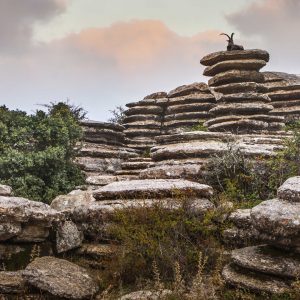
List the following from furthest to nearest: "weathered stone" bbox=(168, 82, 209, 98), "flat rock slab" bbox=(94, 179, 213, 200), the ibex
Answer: "weathered stone" bbox=(168, 82, 209, 98)
the ibex
"flat rock slab" bbox=(94, 179, 213, 200)

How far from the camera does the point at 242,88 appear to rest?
81.0 ft

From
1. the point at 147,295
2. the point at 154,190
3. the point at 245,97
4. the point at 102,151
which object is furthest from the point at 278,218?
the point at 245,97

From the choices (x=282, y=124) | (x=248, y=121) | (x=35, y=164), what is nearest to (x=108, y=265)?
(x=35, y=164)

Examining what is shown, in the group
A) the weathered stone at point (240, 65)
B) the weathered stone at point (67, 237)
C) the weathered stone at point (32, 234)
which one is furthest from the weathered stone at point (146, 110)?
the weathered stone at point (32, 234)

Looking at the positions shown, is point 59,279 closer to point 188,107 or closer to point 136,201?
point 136,201

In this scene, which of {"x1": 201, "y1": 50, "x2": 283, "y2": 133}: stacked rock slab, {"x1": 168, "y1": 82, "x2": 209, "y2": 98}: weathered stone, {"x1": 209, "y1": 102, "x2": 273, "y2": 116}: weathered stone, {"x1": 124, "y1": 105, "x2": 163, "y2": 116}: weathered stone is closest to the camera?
{"x1": 201, "y1": 50, "x2": 283, "y2": 133}: stacked rock slab

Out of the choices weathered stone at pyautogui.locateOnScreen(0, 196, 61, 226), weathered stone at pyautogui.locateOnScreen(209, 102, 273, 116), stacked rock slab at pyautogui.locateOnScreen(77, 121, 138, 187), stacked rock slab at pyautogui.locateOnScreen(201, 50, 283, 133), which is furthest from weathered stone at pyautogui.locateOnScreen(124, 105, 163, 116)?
weathered stone at pyautogui.locateOnScreen(0, 196, 61, 226)

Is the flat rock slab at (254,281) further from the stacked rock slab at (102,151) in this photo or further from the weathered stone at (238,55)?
the weathered stone at (238,55)

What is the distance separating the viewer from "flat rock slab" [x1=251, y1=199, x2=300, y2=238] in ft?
26.9

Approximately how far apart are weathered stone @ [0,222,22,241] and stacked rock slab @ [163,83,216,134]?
17.2 meters

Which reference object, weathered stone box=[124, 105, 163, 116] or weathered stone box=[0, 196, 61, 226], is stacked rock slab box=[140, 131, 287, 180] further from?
weathered stone box=[124, 105, 163, 116]

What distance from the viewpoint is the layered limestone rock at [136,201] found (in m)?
11.1

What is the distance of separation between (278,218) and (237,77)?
18.3 meters

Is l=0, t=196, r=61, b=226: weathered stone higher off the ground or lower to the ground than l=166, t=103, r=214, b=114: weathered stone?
lower
